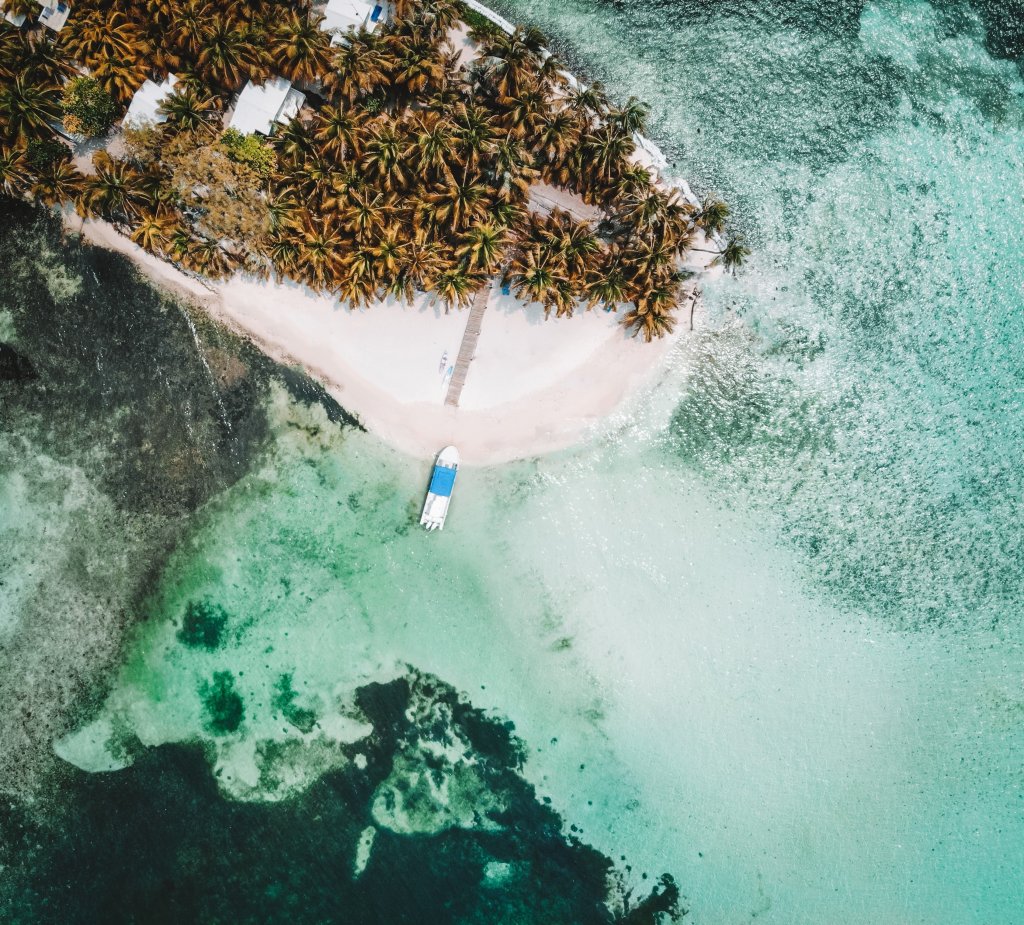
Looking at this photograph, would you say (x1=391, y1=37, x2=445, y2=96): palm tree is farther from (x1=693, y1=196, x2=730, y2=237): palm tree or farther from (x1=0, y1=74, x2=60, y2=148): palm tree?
(x1=0, y1=74, x2=60, y2=148): palm tree

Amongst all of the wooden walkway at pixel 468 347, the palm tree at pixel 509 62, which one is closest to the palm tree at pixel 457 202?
the wooden walkway at pixel 468 347

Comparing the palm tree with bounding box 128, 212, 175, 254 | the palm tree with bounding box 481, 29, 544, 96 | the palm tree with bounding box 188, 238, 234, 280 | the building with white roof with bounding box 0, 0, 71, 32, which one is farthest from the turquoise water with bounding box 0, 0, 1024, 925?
the building with white roof with bounding box 0, 0, 71, 32

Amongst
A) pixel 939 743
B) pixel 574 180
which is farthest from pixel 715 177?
pixel 939 743

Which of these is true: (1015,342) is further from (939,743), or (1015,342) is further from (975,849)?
(975,849)

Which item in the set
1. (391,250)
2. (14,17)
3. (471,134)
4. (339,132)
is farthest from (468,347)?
(14,17)

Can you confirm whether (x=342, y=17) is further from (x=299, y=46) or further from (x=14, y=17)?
(x=14, y=17)

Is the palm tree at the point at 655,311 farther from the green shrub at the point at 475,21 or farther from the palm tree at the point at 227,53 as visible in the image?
the palm tree at the point at 227,53
